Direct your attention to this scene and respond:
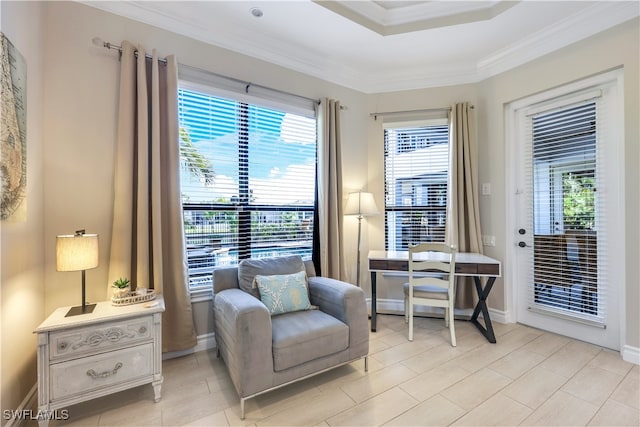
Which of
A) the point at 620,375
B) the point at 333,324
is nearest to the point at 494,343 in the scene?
the point at 620,375

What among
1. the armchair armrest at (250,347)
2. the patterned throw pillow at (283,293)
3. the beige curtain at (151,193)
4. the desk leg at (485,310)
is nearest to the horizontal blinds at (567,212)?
the desk leg at (485,310)

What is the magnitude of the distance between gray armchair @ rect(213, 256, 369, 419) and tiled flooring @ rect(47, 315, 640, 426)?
164mm

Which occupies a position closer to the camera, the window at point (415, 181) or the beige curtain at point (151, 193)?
the beige curtain at point (151, 193)

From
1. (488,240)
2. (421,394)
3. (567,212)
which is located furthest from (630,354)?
(421,394)

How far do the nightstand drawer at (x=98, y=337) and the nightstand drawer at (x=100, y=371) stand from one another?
47 millimetres

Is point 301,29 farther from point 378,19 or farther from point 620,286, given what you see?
point 620,286

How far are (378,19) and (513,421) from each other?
10.5ft

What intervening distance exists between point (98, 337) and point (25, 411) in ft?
1.89

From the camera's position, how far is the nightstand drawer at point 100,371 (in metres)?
1.52

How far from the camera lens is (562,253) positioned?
271 centimetres

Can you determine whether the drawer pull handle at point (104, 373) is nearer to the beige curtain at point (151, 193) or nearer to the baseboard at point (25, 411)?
the baseboard at point (25, 411)

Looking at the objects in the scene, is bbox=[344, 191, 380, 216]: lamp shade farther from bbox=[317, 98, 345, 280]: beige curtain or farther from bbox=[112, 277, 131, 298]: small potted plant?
bbox=[112, 277, 131, 298]: small potted plant

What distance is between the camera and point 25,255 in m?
1.65

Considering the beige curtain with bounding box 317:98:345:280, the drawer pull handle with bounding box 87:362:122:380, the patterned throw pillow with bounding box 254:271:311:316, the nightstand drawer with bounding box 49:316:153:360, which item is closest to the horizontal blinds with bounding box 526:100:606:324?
the beige curtain with bounding box 317:98:345:280
